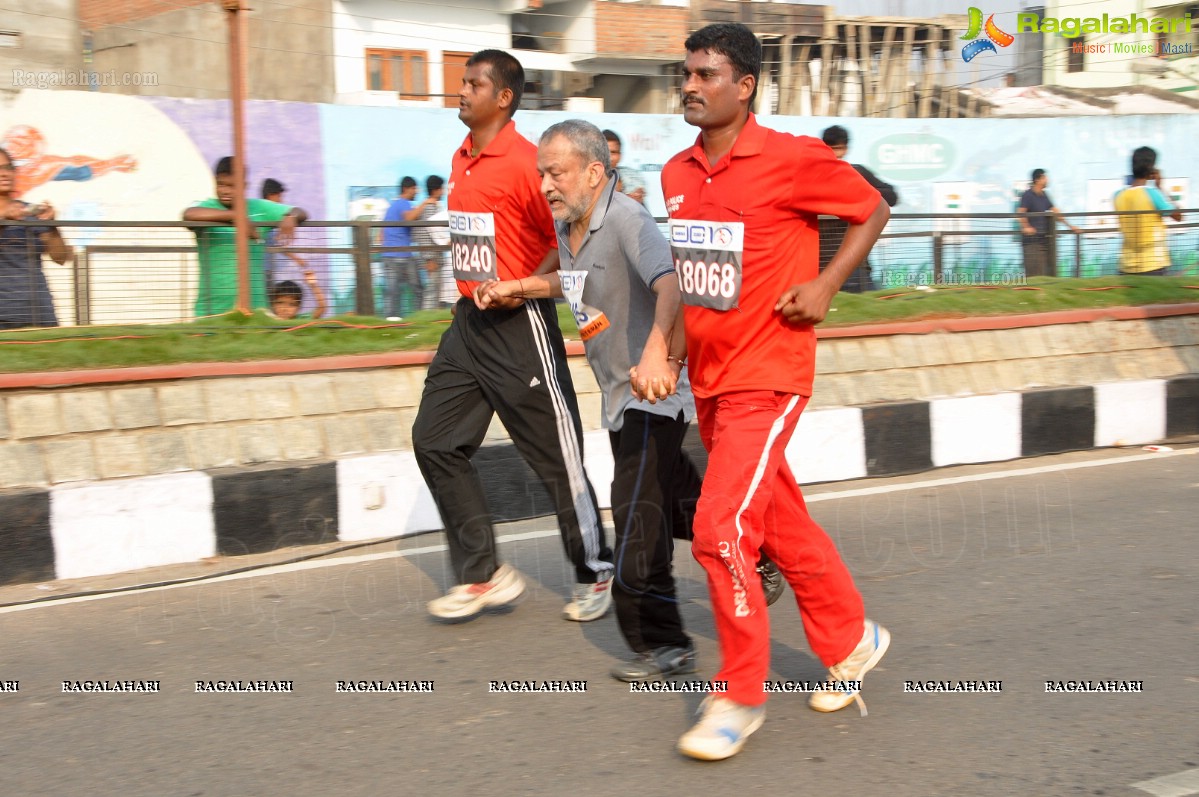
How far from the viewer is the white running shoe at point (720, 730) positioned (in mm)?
3637

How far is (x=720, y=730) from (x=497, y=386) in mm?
1844

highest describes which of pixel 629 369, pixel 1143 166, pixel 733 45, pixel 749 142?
pixel 733 45

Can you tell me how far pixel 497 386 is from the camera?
504 centimetres

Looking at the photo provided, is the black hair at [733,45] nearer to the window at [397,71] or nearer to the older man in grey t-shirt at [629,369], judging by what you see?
the older man in grey t-shirt at [629,369]

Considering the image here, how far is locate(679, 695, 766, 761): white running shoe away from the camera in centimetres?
364

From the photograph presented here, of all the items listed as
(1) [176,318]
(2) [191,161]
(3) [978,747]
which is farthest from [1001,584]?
(2) [191,161]

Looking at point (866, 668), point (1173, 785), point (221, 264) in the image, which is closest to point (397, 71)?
point (221, 264)

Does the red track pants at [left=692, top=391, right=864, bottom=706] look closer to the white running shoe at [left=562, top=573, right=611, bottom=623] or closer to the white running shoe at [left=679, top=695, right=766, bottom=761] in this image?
the white running shoe at [left=679, top=695, right=766, bottom=761]

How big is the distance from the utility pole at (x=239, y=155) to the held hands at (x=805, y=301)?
16.2 feet

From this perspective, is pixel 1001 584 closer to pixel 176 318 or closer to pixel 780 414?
pixel 780 414

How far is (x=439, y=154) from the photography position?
60.4 feet

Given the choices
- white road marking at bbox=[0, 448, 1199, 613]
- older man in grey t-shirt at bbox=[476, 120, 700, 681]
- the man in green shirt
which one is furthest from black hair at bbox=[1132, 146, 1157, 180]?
older man in grey t-shirt at bbox=[476, 120, 700, 681]

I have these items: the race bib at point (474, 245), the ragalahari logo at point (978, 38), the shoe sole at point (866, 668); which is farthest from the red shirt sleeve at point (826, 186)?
the ragalahari logo at point (978, 38)

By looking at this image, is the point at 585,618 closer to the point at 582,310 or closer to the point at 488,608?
the point at 488,608
